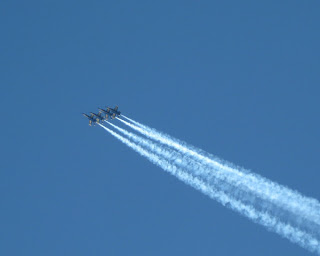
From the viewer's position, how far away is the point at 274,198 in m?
72.1

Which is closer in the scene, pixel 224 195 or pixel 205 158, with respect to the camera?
pixel 224 195

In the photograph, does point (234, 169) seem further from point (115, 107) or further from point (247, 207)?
point (115, 107)

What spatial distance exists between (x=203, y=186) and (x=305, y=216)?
1538 centimetres

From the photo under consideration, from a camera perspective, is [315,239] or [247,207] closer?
[315,239]

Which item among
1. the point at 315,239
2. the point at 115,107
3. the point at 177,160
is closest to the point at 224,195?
the point at 177,160

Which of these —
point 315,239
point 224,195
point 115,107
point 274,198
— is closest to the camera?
point 315,239

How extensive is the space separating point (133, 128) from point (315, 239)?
32284 mm

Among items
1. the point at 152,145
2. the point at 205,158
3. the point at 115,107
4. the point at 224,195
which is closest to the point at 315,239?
the point at 224,195

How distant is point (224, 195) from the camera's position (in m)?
76.9

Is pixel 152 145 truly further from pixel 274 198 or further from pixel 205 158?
pixel 274 198

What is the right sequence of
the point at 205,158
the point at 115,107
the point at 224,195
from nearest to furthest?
the point at 224,195 → the point at 205,158 → the point at 115,107

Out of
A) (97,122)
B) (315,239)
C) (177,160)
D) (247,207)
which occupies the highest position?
(97,122)

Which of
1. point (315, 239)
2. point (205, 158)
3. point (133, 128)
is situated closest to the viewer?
point (315, 239)

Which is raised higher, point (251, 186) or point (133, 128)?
point (133, 128)
